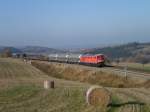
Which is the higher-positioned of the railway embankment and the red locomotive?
the red locomotive

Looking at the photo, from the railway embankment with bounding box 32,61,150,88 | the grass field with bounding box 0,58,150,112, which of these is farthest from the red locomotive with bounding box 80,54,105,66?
the grass field with bounding box 0,58,150,112

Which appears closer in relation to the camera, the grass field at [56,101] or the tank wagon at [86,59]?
the grass field at [56,101]

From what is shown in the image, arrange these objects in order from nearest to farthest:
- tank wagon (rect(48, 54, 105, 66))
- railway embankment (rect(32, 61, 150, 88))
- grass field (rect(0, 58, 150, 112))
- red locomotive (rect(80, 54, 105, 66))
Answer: grass field (rect(0, 58, 150, 112)) < railway embankment (rect(32, 61, 150, 88)) < red locomotive (rect(80, 54, 105, 66)) < tank wagon (rect(48, 54, 105, 66))

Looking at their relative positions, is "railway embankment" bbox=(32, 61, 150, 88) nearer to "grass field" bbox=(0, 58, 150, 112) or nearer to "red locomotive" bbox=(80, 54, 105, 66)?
"red locomotive" bbox=(80, 54, 105, 66)

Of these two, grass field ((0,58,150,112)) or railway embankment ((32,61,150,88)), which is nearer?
grass field ((0,58,150,112))

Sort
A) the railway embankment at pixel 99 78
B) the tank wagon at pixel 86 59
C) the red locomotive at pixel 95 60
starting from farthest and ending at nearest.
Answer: the tank wagon at pixel 86 59, the red locomotive at pixel 95 60, the railway embankment at pixel 99 78

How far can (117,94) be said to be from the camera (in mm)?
28734

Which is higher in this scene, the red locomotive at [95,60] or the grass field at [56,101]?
the red locomotive at [95,60]

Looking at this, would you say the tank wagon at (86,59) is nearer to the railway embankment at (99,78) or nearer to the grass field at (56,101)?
the railway embankment at (99,78)

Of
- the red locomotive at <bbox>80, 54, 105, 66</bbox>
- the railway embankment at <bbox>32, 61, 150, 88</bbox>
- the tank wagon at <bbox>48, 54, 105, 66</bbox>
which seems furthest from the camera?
the tank wagon at <bbox>48, 54, 105, 66</bbox>

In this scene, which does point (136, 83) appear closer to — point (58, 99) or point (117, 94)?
point (117, 94)

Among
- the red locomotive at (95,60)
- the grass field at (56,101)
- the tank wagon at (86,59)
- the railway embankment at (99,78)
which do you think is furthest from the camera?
the tank wagon at (86,59)

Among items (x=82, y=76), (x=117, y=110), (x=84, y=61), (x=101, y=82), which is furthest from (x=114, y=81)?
(x=84, y=61)

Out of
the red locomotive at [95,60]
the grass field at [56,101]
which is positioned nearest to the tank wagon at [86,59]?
the red locomotive at [95,60]
